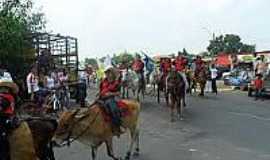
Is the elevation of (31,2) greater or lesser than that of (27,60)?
greater


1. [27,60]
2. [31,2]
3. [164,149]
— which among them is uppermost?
[31,2]

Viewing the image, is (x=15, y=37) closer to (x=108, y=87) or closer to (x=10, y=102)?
(x=108, y=87)

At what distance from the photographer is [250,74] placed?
37188 mm

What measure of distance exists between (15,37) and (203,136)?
11.4 meters

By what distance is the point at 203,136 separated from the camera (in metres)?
17.5

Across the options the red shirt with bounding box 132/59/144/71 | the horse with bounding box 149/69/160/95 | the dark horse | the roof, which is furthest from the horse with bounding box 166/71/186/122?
the roof

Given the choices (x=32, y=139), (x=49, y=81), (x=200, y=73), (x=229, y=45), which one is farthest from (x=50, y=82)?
(x=229, y=45)

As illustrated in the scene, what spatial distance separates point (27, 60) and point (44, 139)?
54.8 feet

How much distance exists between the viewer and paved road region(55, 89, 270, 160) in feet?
47.5

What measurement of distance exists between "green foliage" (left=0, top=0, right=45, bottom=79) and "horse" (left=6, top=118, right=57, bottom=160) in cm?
1471

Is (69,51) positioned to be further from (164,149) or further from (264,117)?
(164,149)

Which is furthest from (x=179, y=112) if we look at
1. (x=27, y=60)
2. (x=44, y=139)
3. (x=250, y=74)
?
(x=250, y=74)

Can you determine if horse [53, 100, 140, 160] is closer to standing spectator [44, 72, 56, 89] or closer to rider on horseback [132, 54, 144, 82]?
standing spectator [44, 72, 56, 89]

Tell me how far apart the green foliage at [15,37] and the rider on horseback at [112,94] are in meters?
12.6
